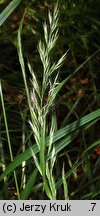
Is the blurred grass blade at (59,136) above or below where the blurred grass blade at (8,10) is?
below

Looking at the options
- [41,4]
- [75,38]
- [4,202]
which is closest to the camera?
[4,202]

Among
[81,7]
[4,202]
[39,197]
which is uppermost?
[81,7]

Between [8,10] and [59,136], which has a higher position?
[8,10]

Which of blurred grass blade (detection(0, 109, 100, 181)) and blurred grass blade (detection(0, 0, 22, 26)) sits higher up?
blurred grass blade (detection(0, 0, 22, 26))

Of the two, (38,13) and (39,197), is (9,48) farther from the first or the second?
(39,197)

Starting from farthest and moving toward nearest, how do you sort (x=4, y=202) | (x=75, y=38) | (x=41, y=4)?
(x=41, y=4) < (x=75, y=38) < (x=4, y=202)

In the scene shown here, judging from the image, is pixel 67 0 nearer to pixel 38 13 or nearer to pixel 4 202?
pixel 38 13

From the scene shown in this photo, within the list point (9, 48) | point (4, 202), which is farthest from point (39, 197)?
point (9, 48)

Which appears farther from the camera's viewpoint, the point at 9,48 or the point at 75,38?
the point at 9,48

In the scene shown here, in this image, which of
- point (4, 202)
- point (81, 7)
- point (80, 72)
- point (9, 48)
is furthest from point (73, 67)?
point (4, 202)

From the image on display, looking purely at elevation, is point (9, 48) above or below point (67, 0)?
below
